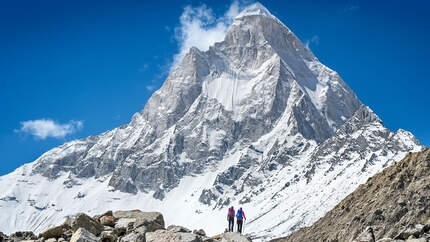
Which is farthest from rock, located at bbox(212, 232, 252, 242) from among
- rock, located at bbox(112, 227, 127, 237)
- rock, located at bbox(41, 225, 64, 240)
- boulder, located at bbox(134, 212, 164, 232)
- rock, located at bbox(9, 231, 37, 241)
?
rock, located at bbox(9, 231, 37, 241)

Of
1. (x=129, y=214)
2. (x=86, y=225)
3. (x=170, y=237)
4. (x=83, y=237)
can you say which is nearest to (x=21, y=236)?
(x=86, y=225)

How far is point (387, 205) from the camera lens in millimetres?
A: 63062

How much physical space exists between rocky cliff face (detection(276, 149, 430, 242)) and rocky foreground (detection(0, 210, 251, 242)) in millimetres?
27591

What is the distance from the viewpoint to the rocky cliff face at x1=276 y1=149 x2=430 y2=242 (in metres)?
59.9

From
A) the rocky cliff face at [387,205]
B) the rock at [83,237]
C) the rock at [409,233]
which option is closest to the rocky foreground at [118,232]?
the rock at [83,237]

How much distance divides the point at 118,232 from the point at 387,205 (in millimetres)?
41574

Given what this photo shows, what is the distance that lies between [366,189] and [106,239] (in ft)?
178

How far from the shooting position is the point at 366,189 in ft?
245

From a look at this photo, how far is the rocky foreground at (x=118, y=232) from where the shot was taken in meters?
26.5

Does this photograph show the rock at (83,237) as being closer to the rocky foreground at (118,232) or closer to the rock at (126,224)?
the rocky foreground at (118,232)

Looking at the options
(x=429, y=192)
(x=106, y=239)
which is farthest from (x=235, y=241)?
(x=429, y=192)

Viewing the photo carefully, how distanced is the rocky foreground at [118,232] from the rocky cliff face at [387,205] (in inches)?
1086

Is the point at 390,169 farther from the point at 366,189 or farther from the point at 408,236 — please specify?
the point at 408,236

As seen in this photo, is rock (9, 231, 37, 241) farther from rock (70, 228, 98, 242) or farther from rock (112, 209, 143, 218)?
rock (70, 228, 98, 242)
